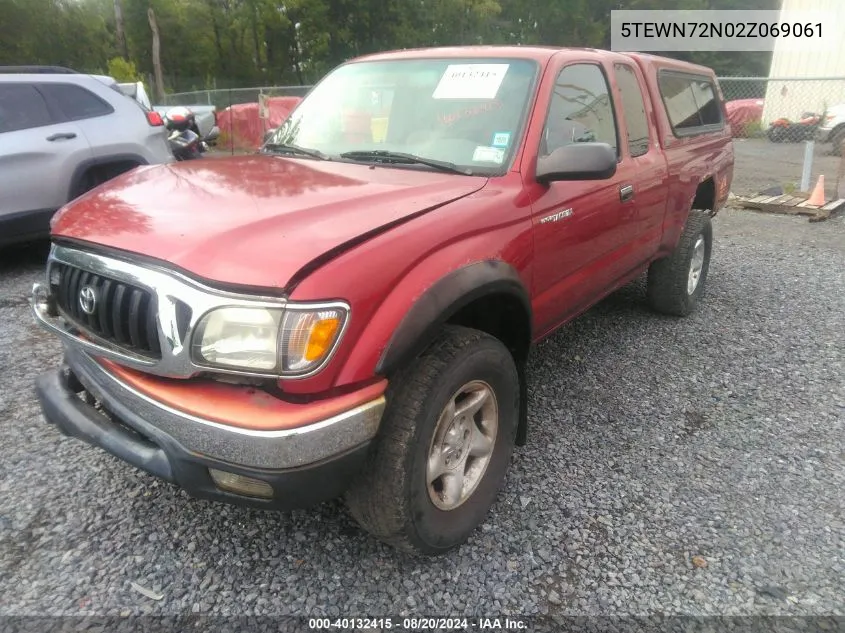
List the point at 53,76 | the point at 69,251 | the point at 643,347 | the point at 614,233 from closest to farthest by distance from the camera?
the point at 69,251 < the point at 614,233 < the point at 643,347 < the point at 53,76

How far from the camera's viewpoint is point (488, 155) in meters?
2.65

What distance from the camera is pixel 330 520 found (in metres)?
2.46

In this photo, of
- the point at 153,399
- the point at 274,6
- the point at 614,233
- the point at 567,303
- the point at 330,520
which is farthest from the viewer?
the point at 274,6

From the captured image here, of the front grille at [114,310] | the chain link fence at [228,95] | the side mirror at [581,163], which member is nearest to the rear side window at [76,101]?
the front grille at [114,310]

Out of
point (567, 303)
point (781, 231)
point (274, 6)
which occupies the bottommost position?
point (781, 231)

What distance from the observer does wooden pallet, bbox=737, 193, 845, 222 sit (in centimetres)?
827

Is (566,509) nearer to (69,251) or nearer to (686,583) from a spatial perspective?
(686,583)

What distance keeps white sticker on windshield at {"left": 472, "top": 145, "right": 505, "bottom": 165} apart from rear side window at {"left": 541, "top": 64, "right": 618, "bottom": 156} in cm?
21

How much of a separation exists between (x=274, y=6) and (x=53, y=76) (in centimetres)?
3407

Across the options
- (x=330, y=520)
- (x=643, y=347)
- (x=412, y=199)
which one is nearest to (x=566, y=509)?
(x=330, y=520)

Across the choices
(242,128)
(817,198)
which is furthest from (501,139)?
(242,128)

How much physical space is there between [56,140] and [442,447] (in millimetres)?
5066

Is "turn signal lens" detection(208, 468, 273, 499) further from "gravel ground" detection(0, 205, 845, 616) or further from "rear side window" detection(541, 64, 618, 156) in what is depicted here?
"rear side window" detection(541, 64, 618, 156)

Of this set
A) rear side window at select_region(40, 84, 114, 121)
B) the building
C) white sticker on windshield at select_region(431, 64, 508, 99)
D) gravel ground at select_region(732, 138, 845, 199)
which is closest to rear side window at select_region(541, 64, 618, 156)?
white sticker on windshield at select_region(431, 64, 508, 99)
